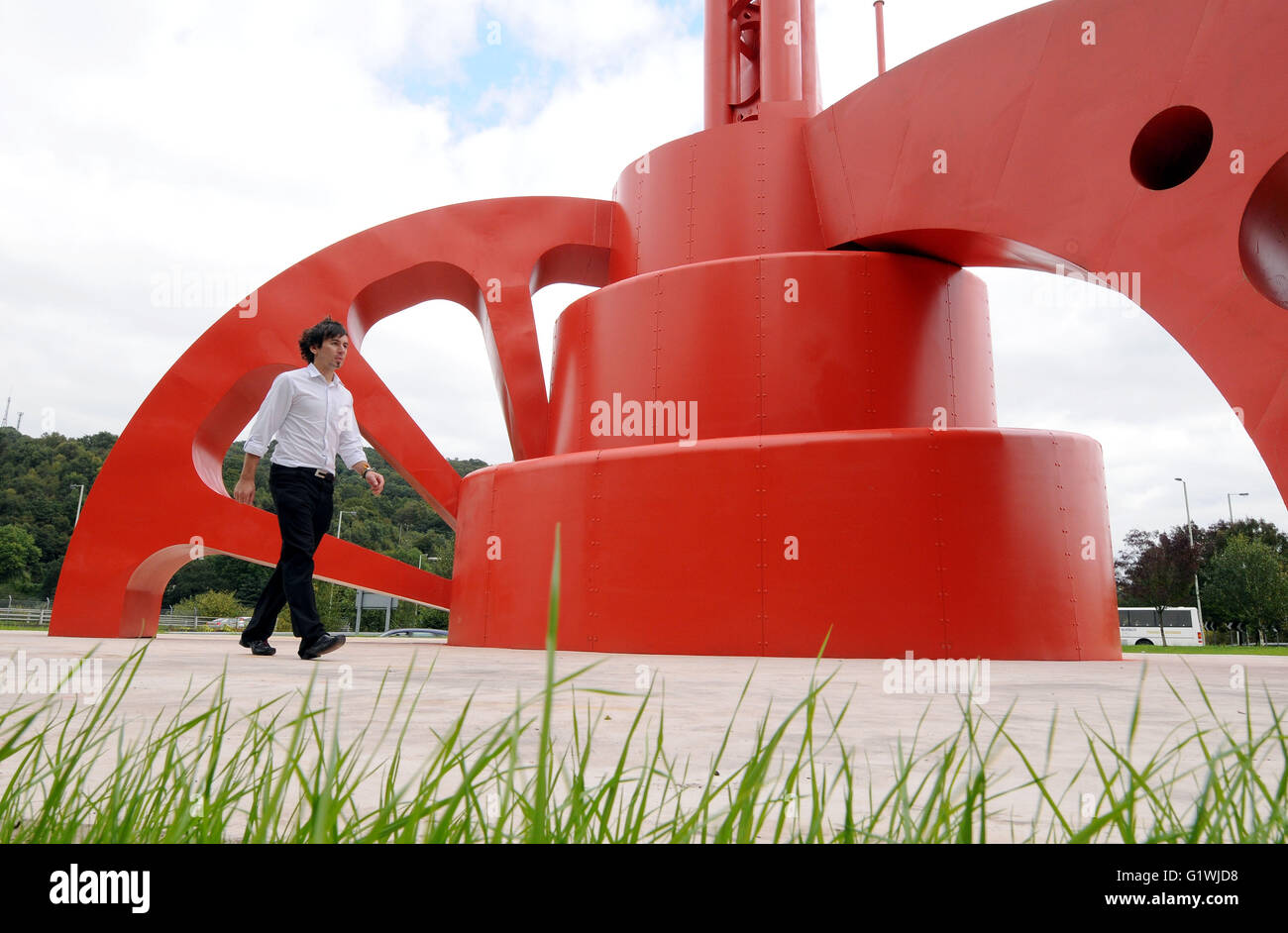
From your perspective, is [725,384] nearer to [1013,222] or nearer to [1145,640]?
[1013,222]

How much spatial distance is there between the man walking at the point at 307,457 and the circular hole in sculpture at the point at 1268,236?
5.67m

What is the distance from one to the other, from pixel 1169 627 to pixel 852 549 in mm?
34797

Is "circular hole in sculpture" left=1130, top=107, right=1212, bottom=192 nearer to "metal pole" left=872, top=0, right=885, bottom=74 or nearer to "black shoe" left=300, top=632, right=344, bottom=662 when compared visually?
"metal pole" left=872, top=0, right=885, bottom=74

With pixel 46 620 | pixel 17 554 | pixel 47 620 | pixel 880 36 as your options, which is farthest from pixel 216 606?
pixel 880 36

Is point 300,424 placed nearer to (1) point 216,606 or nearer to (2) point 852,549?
(2) point 852,549

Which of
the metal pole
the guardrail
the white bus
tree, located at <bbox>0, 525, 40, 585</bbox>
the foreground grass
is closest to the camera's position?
the foreground grass

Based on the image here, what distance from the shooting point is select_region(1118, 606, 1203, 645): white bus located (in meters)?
32.7

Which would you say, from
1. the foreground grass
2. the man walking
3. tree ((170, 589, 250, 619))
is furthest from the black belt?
tree ((170, 589, 250, 619))

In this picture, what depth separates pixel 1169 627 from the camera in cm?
3372

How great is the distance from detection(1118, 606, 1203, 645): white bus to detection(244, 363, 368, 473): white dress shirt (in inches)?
1390

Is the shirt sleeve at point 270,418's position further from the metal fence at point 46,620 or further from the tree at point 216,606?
the tree at point 216,606

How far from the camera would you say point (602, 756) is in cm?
160

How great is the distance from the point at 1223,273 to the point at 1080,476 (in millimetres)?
1744

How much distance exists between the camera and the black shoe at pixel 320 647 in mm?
4328
